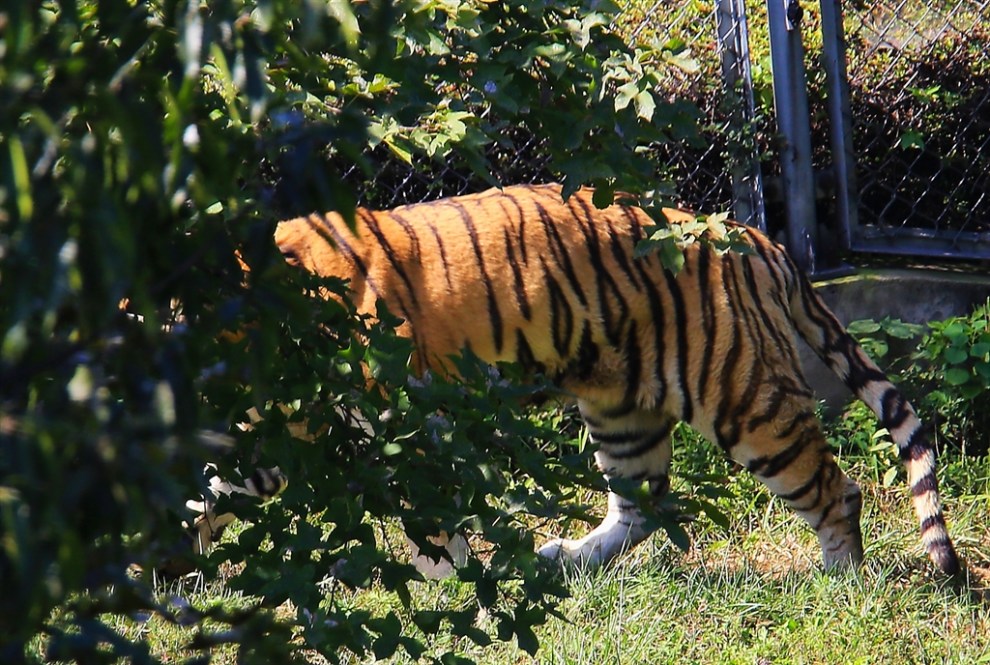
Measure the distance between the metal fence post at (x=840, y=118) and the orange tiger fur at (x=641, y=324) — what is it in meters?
0.91

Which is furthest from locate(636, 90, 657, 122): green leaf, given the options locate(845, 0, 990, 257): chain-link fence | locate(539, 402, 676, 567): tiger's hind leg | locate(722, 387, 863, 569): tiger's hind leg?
locate(845, 0, 990, 257): chain-link fence

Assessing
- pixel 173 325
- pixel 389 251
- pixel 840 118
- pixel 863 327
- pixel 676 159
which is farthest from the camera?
pixel 676 159

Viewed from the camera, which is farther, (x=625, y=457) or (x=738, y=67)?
(x=738, y=67)

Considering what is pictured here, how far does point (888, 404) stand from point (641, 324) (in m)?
0.86

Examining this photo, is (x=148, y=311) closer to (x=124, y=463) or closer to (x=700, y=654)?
(x=124, y=463)

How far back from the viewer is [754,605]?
3.96 m

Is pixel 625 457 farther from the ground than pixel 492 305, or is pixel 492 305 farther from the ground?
pixel 492 305

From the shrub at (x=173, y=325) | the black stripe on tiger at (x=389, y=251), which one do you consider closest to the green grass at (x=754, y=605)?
the black stripe on tiger at (x=389, y=251)

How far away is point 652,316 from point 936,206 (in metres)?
1.82

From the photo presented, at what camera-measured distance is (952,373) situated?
489 centimetres

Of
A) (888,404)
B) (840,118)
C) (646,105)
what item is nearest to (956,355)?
(888,404)

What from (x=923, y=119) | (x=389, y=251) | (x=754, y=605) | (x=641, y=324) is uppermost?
(x=389, y=251)

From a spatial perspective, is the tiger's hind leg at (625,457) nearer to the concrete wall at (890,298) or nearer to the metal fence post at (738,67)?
the concrete wall at (890,298)

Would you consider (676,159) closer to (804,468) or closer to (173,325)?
(804,468)
